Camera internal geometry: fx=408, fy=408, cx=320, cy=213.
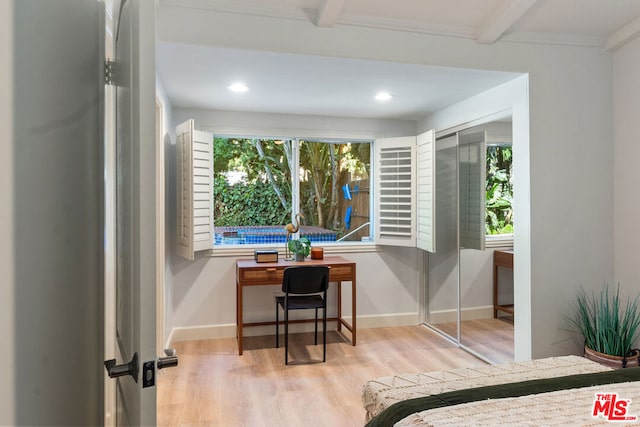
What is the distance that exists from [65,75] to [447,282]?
3719mm

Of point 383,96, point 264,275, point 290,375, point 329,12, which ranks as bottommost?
point 290,375

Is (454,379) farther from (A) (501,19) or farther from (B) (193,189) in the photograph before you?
(B) (193,189)

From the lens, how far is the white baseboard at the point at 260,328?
396 cm

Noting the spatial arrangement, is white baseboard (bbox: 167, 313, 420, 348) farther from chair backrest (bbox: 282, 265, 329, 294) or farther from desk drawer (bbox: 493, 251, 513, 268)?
desk drawer (bbox: 493, 251, 513, 268)

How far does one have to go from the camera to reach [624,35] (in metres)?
2.90

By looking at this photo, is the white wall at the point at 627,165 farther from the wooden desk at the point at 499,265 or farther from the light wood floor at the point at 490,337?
the light wood floor at the point at 490,337

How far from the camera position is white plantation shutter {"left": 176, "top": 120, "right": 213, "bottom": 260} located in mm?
3566

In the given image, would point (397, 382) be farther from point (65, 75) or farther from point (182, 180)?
point (182, 180)

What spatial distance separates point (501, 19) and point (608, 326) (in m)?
2.19

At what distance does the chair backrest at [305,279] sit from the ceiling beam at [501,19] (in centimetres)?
211

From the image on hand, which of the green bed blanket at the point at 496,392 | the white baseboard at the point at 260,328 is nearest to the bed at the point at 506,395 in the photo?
the green bed blanket at the point at 496,392

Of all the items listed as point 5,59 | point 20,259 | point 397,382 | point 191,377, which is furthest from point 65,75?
point 191,377

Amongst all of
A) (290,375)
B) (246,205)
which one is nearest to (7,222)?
(290,375)

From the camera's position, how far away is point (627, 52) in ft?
9.78
